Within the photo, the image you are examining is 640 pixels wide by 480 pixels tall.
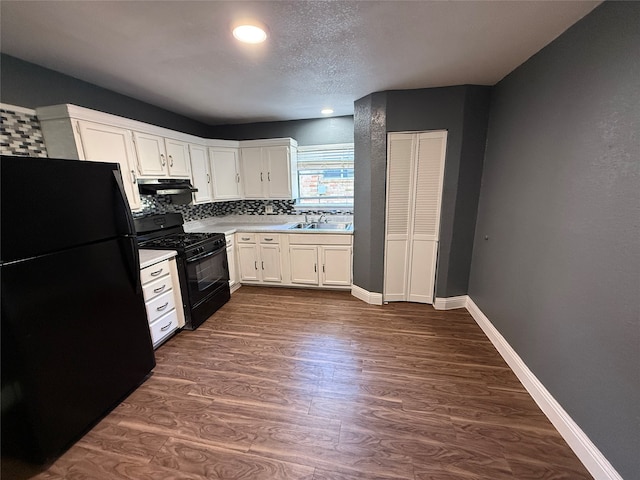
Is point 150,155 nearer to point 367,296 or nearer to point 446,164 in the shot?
point 367,296

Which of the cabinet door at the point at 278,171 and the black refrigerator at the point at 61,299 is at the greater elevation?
the cabinet door at the point at 278,171

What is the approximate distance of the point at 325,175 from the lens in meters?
3.91

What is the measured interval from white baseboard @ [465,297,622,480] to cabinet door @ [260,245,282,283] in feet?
8.66

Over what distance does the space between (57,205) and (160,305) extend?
4.13ft

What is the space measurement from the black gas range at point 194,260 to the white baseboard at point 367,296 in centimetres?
173

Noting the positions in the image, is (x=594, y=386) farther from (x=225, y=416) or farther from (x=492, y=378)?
(x=225, y=416)

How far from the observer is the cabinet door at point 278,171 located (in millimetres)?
3674

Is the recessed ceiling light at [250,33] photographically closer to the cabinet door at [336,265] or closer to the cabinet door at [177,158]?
the cabinet door at [177,158]

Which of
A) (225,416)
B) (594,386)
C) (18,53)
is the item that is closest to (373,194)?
(594,386)

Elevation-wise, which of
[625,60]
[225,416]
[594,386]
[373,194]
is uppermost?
[625,60]

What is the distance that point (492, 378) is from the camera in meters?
1.96

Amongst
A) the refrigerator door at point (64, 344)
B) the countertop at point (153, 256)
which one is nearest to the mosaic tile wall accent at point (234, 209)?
the countertop at point (153, 256)

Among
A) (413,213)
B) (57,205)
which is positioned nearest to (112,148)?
(57,205)

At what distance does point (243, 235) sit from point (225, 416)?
92.0 inches
